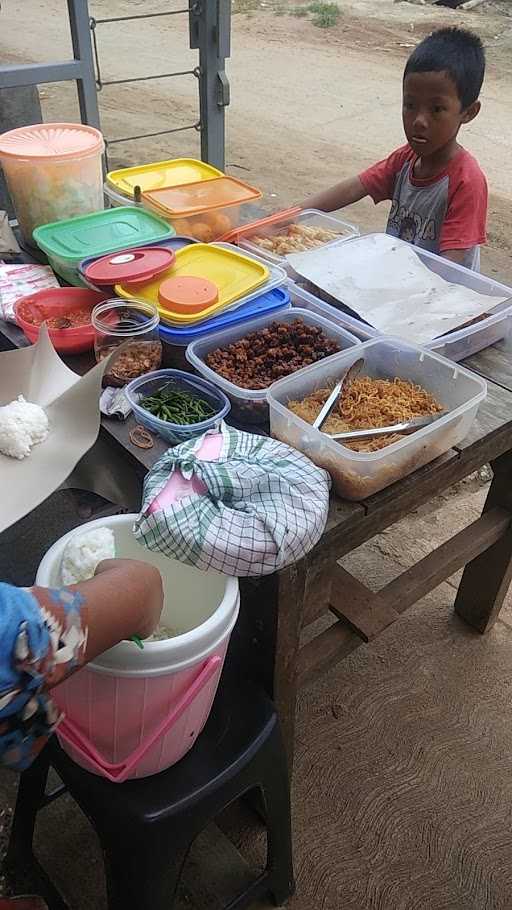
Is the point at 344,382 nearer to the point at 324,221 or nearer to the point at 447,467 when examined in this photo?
the point at 447,467

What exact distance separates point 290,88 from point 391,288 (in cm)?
729

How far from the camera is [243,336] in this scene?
163cm

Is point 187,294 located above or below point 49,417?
above

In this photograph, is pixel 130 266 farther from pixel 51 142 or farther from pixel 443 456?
pixel 443 456

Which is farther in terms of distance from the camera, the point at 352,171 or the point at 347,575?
the point at 352,171

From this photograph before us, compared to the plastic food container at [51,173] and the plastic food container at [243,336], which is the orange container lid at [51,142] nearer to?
the plastic food container at [51,173]

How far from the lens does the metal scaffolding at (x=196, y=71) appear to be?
9.87ft

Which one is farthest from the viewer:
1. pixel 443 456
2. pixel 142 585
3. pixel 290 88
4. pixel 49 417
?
pixel 290 88

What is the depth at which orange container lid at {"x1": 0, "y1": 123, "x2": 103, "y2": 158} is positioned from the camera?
201 cm

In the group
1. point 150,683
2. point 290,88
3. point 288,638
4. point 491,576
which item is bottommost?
point 290,88

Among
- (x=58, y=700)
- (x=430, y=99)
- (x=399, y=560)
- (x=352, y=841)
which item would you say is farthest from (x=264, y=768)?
(x=430, y=99)

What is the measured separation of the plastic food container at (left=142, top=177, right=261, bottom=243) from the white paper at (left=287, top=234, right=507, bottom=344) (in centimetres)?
34

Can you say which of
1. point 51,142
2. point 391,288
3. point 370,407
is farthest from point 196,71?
point 370,407

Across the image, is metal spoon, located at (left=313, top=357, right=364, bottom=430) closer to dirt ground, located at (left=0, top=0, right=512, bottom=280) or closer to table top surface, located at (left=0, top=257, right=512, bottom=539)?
table top surface, located at (left=0, top=257, right=512, bottom=539)
